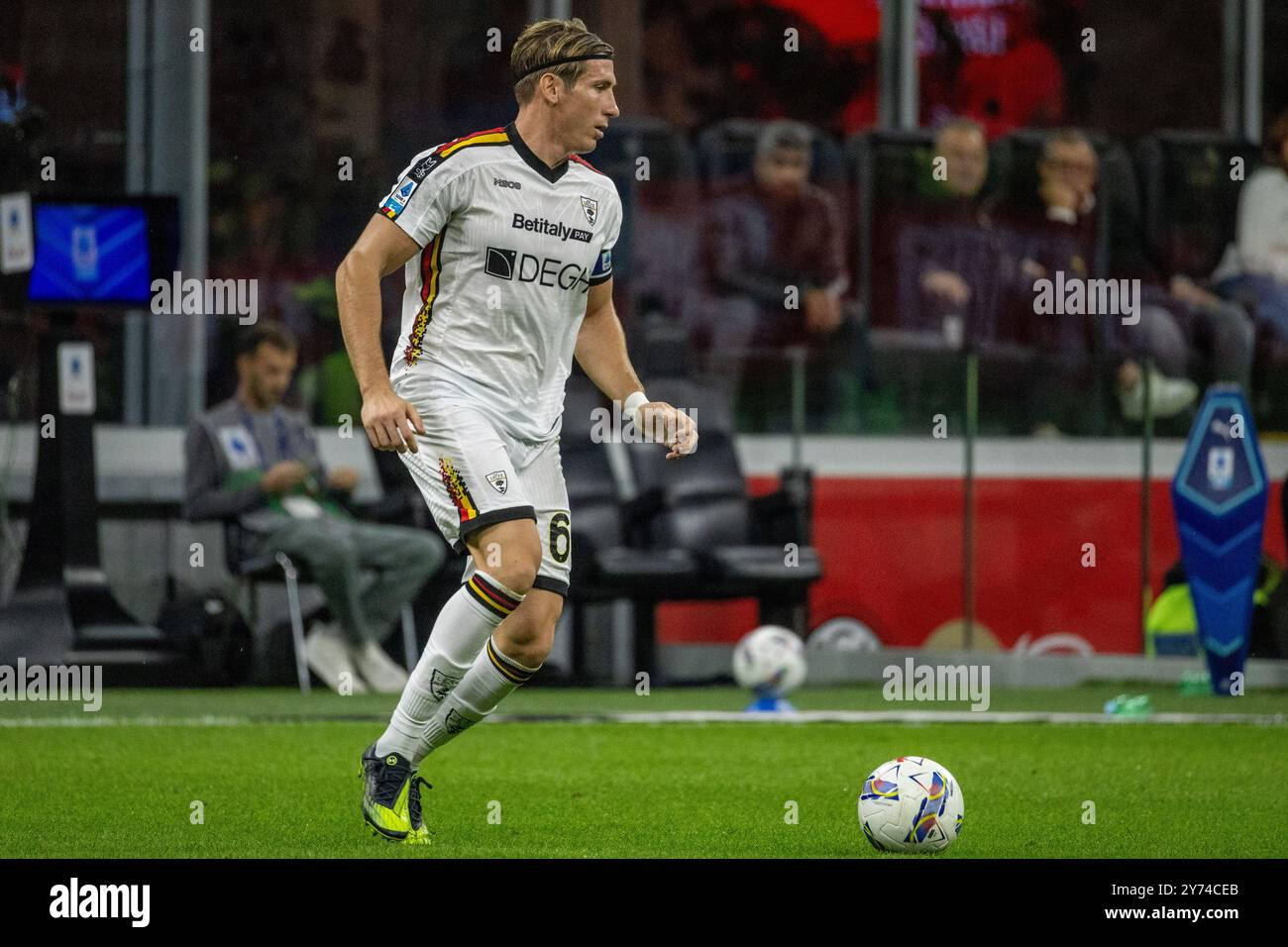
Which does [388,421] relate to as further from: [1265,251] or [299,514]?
[1265,251]

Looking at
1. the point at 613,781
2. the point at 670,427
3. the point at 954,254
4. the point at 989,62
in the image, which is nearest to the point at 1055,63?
the point at 989,62

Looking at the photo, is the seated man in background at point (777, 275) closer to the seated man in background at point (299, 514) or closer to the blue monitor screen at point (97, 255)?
the seated man in background at point (299, 514)

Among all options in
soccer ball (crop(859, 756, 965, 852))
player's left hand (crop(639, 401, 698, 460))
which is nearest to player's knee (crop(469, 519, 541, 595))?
player's left hand (crop(639, 401, 698, 460))

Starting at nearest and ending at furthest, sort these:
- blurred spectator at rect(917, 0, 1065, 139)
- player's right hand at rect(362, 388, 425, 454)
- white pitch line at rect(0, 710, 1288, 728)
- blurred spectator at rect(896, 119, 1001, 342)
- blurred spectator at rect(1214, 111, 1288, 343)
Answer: player's right hand at rect(362, 388, 425, 454), white pitch line at rect(0, 710, 1288, 728), blurred spectator at rect(896, 119, 1001, 342), blurred spectator at rect(1214, 111, 1288, 343), blurred spectator at rect(917, 0, 1065, 139)

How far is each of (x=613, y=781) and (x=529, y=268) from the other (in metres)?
2.30

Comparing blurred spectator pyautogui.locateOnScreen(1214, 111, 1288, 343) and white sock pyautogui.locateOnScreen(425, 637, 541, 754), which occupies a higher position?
blurred spectator pyautogui.locateOnScreen(1214, 111, 1288, 343)

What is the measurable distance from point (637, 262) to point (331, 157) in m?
1.89

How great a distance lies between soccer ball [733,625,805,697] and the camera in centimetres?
1056

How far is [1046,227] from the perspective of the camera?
13375mm

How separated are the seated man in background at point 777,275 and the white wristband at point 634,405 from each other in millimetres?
6730

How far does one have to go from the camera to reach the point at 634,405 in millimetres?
6457

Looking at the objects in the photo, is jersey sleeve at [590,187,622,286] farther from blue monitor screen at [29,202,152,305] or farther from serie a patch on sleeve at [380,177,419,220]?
blue monitor screen at [29,202,152,305]

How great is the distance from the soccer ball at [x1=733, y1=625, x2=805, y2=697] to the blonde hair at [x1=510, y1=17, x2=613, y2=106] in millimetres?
4562
